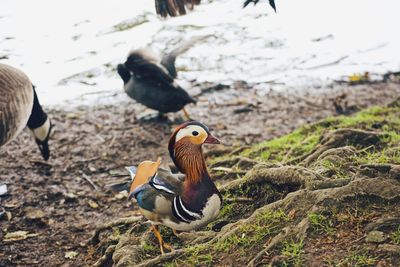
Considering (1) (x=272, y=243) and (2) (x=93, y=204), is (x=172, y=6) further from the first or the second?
(2) (x=93, y=204)

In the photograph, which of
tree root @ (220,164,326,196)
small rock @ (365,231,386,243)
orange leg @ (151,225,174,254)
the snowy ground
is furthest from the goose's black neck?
small rock @ (365,231,386,243)

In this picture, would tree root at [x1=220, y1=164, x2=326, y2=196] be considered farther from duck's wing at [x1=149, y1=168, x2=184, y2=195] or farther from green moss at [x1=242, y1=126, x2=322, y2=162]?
green moss at [x1=242, y1=126, x2=322, y2=162]

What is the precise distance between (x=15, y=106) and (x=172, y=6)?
294cm

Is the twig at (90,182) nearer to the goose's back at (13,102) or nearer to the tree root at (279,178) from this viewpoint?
the goose's back at (13,102)

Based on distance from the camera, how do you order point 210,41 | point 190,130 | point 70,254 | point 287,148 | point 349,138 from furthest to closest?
1. point 210,41
2. point 287,148
3. point 349,138
4. point 70,254
5. point 190,130

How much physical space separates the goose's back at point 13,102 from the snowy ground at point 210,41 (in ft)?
7.58

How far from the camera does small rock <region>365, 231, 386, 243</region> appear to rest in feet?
9.98

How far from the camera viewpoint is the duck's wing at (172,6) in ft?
10.2

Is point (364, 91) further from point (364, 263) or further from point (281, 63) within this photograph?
point (364, 263)

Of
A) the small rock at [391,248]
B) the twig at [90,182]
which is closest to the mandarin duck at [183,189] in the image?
the small rock at [391,248]

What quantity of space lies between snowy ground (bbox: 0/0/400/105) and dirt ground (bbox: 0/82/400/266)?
576 millimetres

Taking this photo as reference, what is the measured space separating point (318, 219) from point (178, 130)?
3.41 feet

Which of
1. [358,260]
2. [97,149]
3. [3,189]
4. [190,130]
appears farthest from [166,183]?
[97,149]

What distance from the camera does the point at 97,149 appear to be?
680cm
